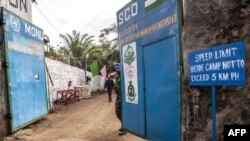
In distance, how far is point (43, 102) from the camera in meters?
12.4

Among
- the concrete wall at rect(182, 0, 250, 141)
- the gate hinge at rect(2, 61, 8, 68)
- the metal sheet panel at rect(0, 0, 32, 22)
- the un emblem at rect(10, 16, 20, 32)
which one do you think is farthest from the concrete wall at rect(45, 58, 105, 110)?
the concrete wall at rect(182, 0, 250, 141)

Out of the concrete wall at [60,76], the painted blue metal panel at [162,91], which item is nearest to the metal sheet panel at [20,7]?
the concrete wall at [60,76]

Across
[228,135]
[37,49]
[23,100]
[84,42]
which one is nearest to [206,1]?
[228,135]

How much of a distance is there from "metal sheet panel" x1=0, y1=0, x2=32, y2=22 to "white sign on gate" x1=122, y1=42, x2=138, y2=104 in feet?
16.3

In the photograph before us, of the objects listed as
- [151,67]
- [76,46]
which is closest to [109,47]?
[76,46]

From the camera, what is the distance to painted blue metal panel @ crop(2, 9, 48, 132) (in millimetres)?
9320

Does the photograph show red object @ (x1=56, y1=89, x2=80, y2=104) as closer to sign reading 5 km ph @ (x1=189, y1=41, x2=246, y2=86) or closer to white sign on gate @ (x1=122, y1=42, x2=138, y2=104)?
white sign on gate @ (x1=122, y1=42, x2=138, y2=104)

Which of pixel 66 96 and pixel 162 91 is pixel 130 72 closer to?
pixel 162 91

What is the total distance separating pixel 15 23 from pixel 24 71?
1500 mm

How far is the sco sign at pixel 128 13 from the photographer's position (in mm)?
7539

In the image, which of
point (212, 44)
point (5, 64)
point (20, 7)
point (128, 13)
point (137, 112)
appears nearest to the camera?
point (212, 44)

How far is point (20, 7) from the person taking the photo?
12617mm

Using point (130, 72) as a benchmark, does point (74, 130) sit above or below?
below

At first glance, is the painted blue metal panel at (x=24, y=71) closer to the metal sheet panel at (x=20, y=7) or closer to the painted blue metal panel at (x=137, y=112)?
the metal sheet panel at (x=20, y=7)
